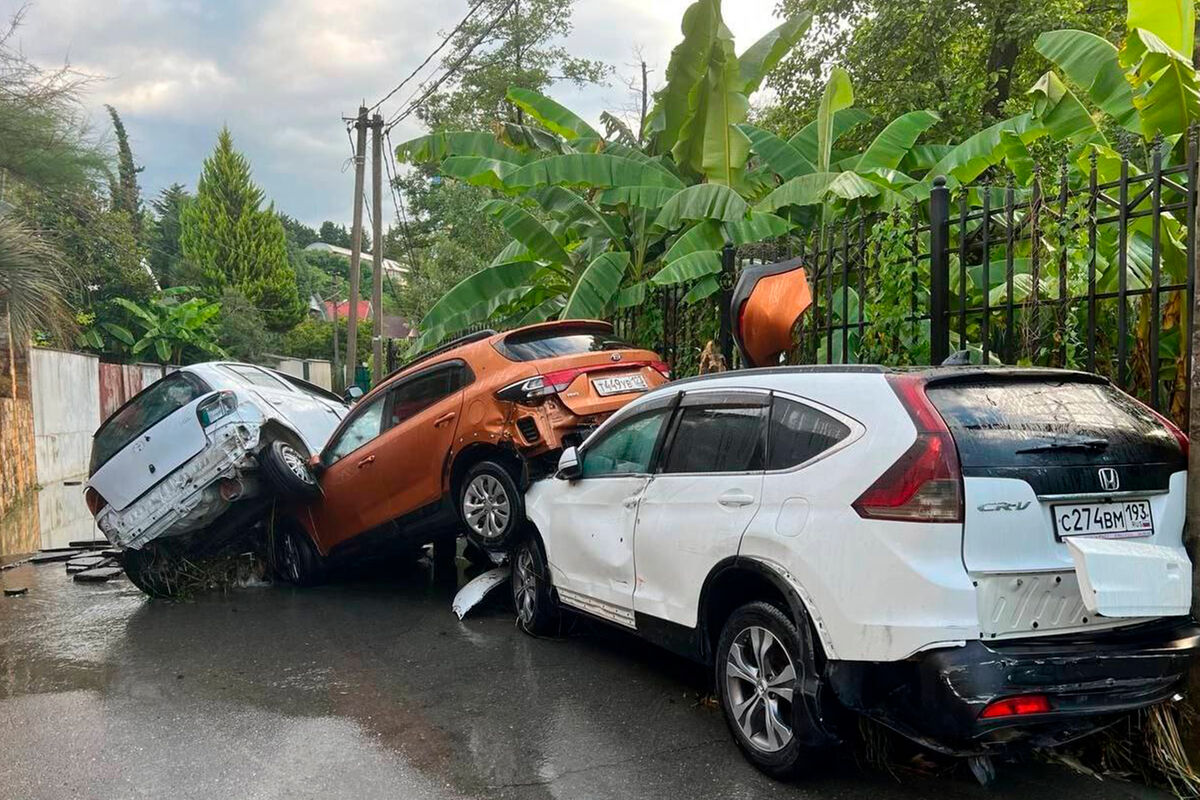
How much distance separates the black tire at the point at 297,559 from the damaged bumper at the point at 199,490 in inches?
36.8

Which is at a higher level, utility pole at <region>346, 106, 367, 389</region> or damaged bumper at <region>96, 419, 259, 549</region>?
utility pole at <region>346, 106, 367, 389</region>

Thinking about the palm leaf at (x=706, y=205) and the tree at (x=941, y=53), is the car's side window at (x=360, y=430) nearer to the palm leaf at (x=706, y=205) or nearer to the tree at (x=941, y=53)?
the palm leaf at (x=706, y=205)

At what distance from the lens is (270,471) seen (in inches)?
301

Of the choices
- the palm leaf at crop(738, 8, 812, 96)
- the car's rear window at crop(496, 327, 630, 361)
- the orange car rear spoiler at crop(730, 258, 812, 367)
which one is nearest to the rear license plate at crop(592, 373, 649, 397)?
the car's rear window at crop(496, 327, 630, 361)

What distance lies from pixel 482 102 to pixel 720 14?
17.1 m

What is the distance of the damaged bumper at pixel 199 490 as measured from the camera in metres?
7.49

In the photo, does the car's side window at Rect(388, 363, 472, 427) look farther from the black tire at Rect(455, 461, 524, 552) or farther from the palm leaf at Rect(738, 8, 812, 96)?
the palm leaf at Rect(738, 8, 812, 96)

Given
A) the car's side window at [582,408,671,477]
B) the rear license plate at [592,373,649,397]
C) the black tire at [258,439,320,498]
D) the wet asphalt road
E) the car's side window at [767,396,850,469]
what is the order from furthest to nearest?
the black tire at [258,439,320,498] < the rear license plate at [592,373,649,397] < the car's side window at [582,408,671,477] < the wet asphalt road < the car's side window at [767,396,850,469]

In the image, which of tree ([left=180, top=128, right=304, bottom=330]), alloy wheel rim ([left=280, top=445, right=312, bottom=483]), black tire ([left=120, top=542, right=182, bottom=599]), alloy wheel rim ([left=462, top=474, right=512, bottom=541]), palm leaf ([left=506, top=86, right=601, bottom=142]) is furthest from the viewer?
tree ([left=180, top=128, right=304, bottom=330])

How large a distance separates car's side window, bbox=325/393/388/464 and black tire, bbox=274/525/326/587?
0.91 m

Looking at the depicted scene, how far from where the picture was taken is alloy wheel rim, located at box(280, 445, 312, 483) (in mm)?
7793

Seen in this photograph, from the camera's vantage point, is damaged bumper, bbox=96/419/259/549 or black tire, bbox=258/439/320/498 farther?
black tire, bbox=258/439/320/498

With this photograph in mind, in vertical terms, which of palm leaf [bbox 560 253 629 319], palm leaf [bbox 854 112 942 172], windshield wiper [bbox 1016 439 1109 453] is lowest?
windshield wiper [bbox 1016 439 1109 453]

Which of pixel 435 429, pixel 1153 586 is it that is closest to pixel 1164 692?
pixel 1153 586
